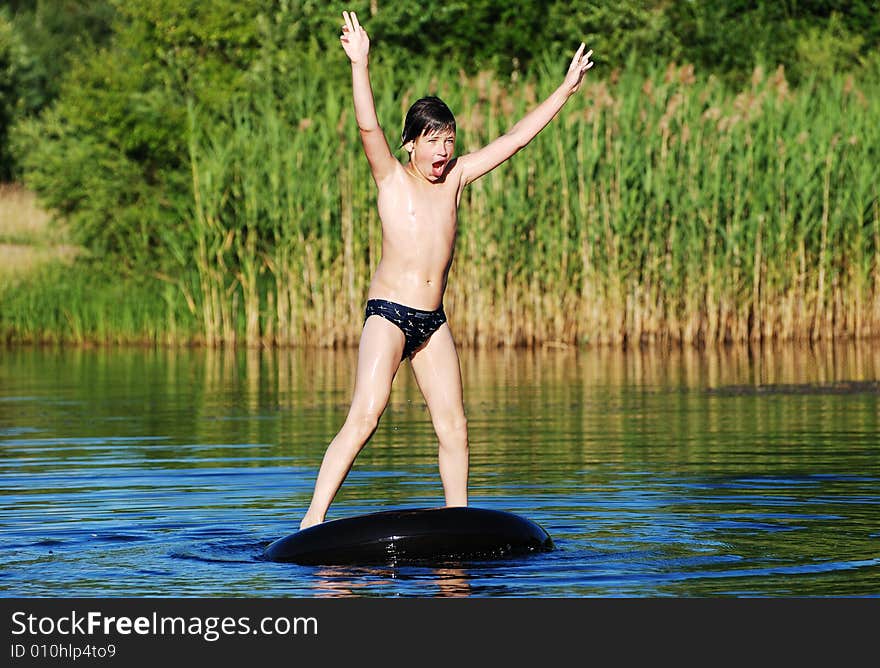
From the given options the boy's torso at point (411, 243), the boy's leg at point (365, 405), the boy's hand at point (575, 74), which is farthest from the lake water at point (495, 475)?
the boy's hand at point (575, 74)

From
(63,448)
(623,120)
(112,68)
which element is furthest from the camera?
(112,68)

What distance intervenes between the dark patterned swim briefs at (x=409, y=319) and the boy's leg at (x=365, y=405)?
0.13ft

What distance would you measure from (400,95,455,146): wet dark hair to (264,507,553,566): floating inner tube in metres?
1.70

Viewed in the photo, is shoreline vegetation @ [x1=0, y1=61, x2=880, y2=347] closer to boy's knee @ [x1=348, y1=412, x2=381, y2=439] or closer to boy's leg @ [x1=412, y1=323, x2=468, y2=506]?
boy's leg @ [x1=412, y1=323, x2=468, y2=506]

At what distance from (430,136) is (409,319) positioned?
827 mm

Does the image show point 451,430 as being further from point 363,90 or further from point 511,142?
point 363,90

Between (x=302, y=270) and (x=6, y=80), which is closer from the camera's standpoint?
(x=302, y=270)

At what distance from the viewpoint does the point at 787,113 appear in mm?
22812

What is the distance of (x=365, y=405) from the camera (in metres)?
7.86

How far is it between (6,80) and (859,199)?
26789mm

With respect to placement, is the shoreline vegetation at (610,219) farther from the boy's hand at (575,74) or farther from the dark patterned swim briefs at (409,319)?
the dark patterned swim briefs at (409,319)

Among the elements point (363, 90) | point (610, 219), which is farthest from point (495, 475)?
point (610, 219)
